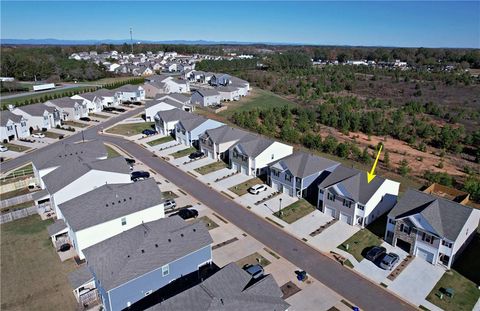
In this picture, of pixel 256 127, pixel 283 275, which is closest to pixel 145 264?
pixel 283 275

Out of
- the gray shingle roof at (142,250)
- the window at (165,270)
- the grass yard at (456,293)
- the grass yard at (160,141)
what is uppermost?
the gray shingle roof at (142,250)

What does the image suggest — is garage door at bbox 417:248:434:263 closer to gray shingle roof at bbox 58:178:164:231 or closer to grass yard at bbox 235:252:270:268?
grass yard at bbox 235:252:270:268

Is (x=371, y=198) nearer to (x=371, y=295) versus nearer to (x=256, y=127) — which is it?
(x=371, y=295)

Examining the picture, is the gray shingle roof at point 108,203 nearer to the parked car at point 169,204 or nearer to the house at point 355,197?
the parked car at point 169,204

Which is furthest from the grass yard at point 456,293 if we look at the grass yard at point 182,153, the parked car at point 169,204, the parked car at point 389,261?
the grass yard at point 182,153

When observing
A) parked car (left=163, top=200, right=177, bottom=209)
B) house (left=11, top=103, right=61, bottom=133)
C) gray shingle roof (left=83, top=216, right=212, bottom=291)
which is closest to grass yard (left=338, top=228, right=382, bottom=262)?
gray shingle roof (left=83, top=216, right=212, bottom=291)

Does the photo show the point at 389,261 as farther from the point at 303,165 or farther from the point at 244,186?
the point at 244,186
